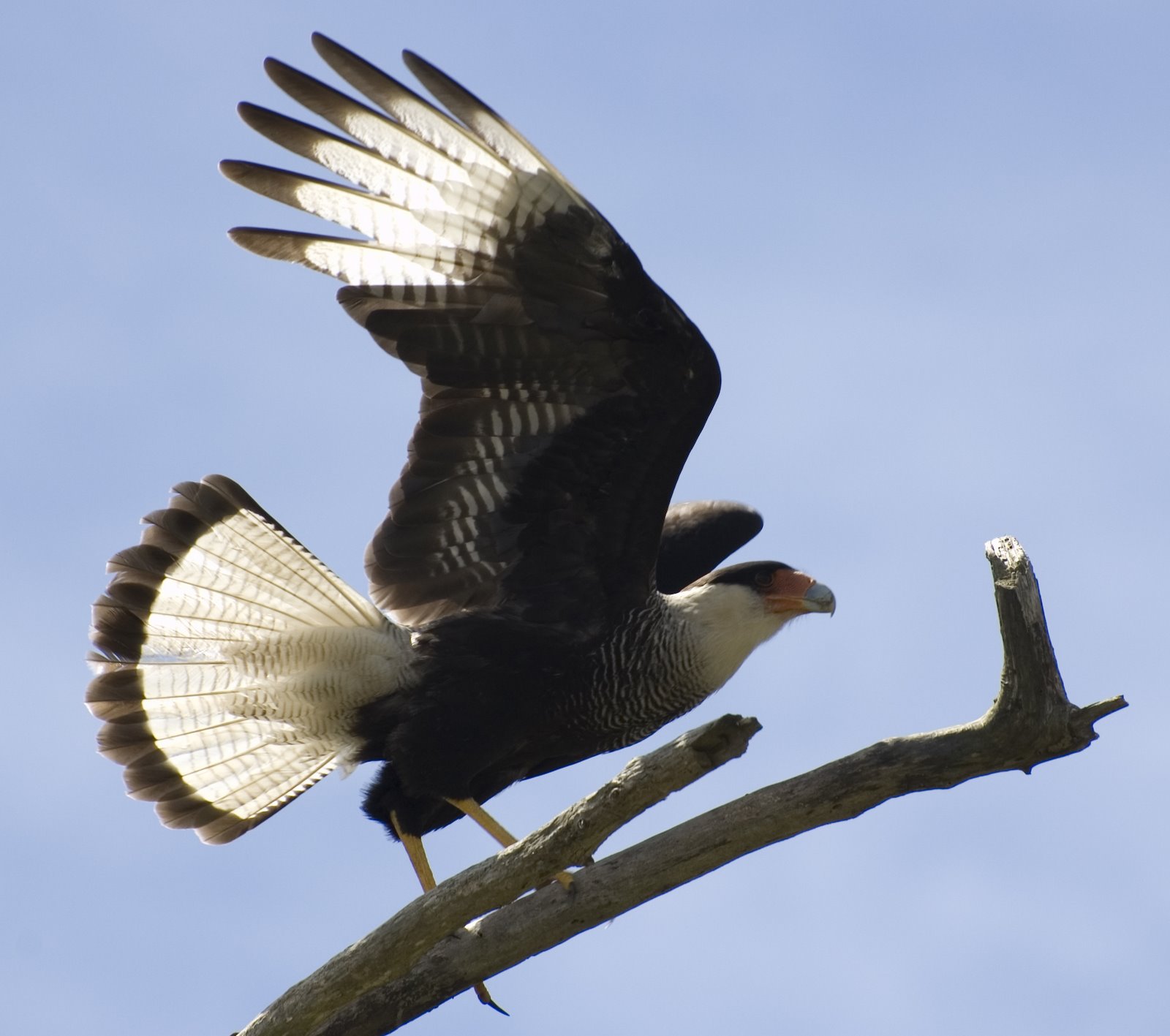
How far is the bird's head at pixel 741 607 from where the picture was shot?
19.7 ft

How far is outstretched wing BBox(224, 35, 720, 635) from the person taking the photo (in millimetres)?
5230

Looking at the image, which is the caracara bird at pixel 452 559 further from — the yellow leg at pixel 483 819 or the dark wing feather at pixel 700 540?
the dark wing feather at pixel 700 540

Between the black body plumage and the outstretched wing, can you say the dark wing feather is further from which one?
the outstretched wing

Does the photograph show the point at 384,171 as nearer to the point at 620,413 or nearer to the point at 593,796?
the point at 620,413

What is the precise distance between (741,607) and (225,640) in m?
2.13

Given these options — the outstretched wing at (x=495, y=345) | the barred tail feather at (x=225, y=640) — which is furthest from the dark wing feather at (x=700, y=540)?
the barred tail feather at (x=225, y=640)

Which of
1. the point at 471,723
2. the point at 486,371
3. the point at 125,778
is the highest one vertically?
the point at 486,371

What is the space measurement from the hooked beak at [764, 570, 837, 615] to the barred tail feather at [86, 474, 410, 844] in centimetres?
157

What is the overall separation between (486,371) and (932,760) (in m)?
2.34

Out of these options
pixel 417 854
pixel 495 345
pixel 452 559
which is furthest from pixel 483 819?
pixel 495 345

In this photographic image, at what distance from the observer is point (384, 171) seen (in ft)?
17.5

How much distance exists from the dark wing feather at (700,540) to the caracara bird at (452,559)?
959 mm

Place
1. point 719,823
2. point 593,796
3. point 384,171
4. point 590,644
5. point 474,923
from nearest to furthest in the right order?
point 593,796 < point 719,823 < point 474,923 < point 384,171 < point 590,644

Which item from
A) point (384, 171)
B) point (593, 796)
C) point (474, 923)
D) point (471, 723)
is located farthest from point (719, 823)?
point (384, 171)
